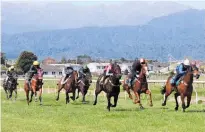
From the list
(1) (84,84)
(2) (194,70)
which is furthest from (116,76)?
(1) (84,84)

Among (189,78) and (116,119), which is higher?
(189,78)

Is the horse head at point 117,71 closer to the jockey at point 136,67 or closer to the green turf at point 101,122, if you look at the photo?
the jockey at point 136,67

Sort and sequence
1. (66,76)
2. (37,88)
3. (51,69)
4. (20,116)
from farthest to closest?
(51,69) → (66,76) → (37,88) → (20,116)

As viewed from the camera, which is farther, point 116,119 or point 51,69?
point 51,69

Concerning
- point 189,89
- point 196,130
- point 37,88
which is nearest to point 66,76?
point 37,88

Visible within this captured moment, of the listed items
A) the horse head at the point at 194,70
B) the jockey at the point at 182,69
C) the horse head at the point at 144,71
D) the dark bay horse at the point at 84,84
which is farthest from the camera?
the dark bay horse at the point at 84,84

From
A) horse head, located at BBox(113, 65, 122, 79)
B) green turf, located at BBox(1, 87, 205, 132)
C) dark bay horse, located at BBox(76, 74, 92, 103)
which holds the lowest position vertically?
green turf, located at BBox(1, 87, 205, 132)

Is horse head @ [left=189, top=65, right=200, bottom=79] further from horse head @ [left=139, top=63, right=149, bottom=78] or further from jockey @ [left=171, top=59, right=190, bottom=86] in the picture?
horse head @ [left=139, top=63, right=149, bottom=78]

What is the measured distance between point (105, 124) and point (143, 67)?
762 cm

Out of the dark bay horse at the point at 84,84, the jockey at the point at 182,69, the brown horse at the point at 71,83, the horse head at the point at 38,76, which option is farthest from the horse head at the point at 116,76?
the dark bay horse at the point at 84,84

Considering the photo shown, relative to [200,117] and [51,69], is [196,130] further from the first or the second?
[51,69]

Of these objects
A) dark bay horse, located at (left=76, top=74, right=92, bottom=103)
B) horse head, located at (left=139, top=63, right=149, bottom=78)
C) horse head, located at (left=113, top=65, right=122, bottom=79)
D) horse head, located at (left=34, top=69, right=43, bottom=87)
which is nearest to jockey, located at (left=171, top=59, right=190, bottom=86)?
horse head, located at (left=139, top=63, right=149, bottom=78)

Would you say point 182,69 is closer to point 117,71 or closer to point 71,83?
point 117,71

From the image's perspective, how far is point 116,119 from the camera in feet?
70.7
